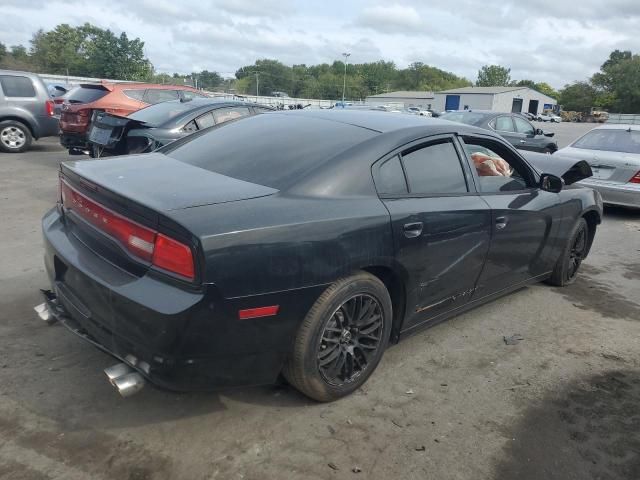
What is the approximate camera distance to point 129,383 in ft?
7.62

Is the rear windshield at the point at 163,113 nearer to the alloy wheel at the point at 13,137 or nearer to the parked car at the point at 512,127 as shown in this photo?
the alloy wheel at the point at 13,137

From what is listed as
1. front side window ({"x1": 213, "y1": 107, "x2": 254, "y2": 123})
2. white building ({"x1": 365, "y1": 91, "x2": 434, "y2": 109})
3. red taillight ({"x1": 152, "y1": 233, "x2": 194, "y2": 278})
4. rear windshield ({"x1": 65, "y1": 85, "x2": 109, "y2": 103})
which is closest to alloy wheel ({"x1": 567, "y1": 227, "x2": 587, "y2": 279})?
red taillight ({"x1": 152, "y1": 233, "x2": 194, "y2": 278})

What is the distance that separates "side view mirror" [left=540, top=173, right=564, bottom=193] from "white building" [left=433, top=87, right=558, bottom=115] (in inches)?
2896

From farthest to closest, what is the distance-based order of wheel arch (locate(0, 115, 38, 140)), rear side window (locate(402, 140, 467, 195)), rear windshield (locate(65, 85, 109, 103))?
wheel arch (locate(0, 115, 38, 140)) → rear windshield (locate(65, 85, 109, 103)) → rear side window (locate(402, 140, 467, 195))

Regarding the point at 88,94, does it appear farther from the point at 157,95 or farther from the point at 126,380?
the point at 126,380

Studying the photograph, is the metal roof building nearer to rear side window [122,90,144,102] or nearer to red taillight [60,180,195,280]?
rear side window [122,90,144,102]

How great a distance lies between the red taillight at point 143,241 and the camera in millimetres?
2193

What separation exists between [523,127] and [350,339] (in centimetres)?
1112

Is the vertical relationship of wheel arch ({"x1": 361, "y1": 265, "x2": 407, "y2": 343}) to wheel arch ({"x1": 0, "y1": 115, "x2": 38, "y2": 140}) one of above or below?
below

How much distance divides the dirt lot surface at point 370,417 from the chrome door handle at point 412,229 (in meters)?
0.93

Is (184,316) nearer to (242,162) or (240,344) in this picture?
(240,344)

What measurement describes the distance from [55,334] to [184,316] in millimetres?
1755

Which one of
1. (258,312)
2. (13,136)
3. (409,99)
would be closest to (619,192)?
(258,312)

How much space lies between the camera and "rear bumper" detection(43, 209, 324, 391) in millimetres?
2182
